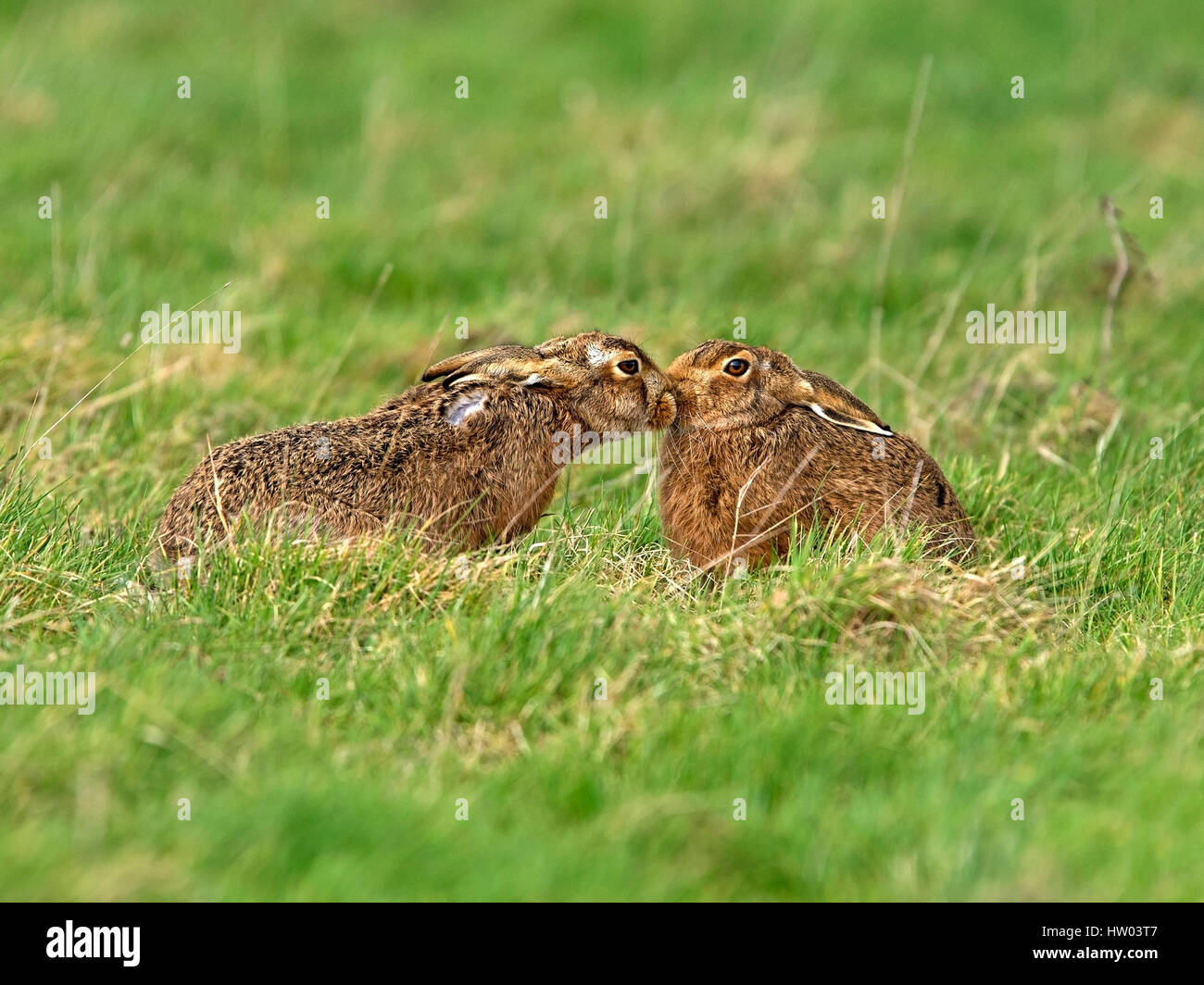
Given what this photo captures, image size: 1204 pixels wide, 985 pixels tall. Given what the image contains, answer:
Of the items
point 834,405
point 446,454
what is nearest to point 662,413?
point 834,405

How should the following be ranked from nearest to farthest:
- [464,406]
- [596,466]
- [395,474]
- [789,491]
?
[395,474]
[789,491]
[464,406]
[596,466]

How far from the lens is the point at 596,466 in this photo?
8.03 meters

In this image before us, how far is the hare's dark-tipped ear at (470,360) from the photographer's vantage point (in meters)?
6.62

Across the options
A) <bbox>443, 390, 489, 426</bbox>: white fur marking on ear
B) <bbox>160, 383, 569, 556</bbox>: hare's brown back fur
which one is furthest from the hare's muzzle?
<bbox>443, 390, 489, 426</bbox>: white fur marking on ear

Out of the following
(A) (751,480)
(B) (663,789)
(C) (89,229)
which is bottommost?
(B) (663,789)

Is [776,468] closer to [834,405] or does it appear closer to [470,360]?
[834,405]

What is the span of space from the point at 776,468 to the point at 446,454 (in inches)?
50.4

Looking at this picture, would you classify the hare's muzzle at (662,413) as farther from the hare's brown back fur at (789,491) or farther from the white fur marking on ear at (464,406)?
the white fur marking on ear at (464,406)

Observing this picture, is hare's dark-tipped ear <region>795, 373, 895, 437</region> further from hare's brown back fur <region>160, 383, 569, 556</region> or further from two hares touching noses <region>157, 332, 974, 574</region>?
hare's brown back fur <region>160, 383, 569, 556</region>

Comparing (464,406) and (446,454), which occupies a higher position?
(464,406)

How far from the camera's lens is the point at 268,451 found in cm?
598

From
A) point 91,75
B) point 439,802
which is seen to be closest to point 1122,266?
point 439,802
